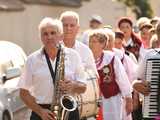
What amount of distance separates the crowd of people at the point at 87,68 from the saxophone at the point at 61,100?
0.04 m

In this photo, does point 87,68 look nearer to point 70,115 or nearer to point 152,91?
point 70,115

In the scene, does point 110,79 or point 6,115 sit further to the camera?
point 6,115

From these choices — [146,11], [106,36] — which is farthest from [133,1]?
[106,36]

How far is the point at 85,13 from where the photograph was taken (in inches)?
2042

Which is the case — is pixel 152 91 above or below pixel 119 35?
below

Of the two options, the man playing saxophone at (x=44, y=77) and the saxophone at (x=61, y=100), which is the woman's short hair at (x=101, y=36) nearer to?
the man playing saxophone at (x=44, y=77)

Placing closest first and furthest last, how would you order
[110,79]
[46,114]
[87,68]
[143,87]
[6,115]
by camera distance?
[143,87] < [46,114] < [87,68] < [110,79] < [6,115]

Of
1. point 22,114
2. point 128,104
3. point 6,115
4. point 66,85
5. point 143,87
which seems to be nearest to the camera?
point 143,87

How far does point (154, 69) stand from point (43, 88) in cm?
125

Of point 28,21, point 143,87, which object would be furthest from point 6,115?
point 28,21

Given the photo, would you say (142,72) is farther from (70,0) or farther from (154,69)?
(70,0)

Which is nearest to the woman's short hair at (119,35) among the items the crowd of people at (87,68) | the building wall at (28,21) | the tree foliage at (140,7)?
the crowd of people at (87,68)

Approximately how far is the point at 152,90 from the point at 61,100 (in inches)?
39.2

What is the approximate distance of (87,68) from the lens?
34.9 ft
